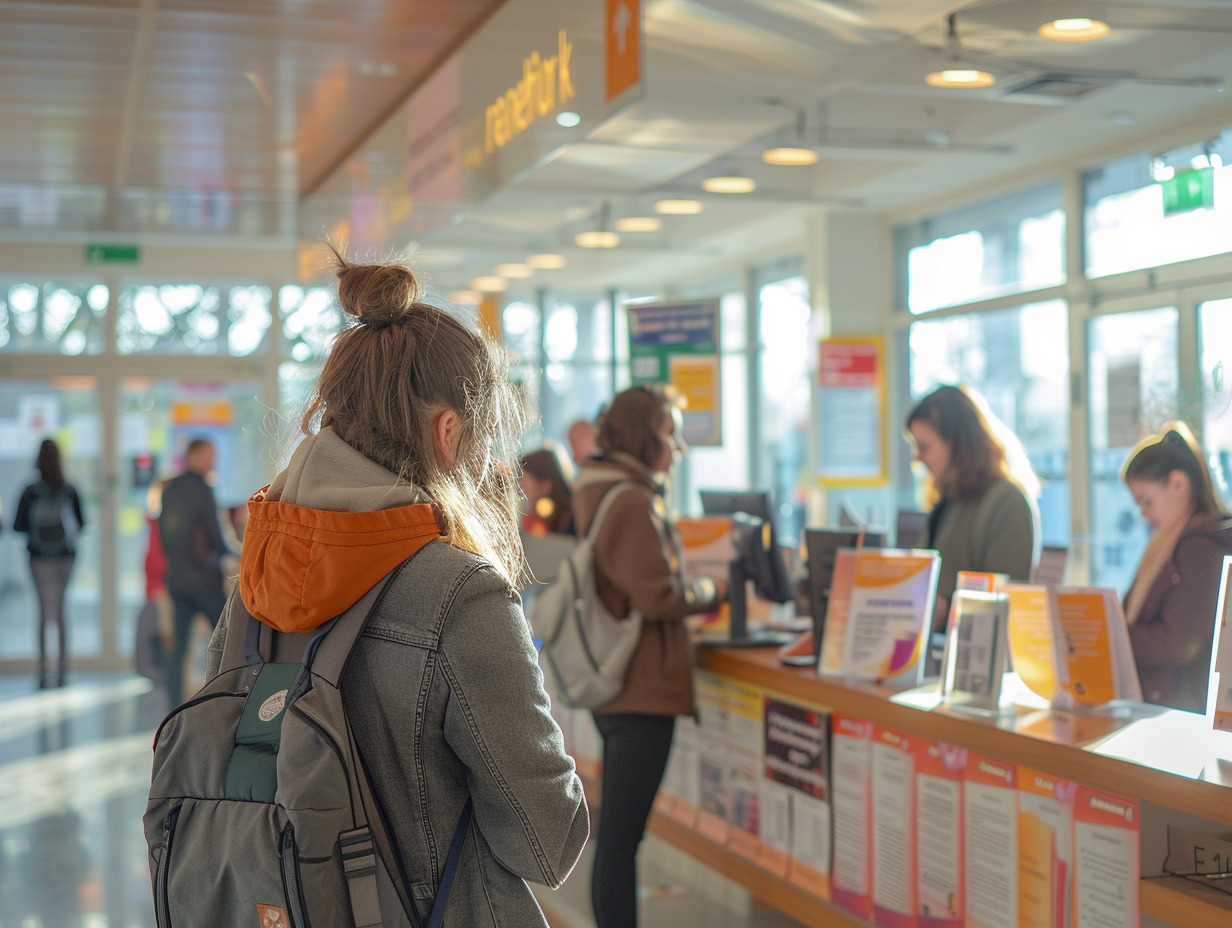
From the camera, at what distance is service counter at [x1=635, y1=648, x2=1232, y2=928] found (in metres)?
2.10

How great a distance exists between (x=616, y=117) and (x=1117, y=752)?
2.48 meters

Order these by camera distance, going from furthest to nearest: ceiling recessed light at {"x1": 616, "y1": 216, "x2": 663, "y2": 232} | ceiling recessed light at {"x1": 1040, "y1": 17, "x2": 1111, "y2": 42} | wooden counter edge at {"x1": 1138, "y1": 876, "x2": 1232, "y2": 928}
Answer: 1. ceiling recessed light at {"x1": 616, "y1": 216, "x2": 663, "y2": 232}
2. ceiling recessed light at {"x1": 1040, "y1": 17, "x2": 1111, "y2": 42}
3. wooden counter edge at {"x1": 1138, "y1": 876, "x2": 1232, "y2": 928}

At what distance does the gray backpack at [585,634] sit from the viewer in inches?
132

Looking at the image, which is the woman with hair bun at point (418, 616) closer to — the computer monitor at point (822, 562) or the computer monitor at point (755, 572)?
the computer monitor at point (822, 562)

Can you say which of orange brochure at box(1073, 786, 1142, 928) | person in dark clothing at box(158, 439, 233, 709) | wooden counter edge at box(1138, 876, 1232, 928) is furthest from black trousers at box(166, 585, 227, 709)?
wooden counter edge at box(1138, 876, 1232, 928)

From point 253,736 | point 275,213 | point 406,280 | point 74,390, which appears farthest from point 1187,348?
point 74,390

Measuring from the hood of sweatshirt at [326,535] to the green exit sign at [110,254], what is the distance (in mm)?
9855

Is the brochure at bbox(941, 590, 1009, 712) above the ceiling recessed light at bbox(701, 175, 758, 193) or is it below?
below

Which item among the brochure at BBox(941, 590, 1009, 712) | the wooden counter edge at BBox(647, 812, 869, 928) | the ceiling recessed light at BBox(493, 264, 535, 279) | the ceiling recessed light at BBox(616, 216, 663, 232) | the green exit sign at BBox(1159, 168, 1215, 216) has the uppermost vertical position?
the ceiling recessed light at BBox(616, 216, 663, 232)

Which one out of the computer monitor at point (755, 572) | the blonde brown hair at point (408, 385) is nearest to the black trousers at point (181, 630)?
the computer monitor at point (755, 572)

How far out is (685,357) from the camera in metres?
7.11

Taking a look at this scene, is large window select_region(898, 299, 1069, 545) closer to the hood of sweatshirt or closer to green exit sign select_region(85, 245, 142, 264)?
the hood of sweatshirt

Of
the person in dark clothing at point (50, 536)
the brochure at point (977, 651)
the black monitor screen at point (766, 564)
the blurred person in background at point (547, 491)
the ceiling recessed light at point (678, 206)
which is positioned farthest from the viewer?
the person in dark clothing at point (50, 536)

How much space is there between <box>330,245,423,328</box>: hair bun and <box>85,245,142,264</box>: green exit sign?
386 inches
